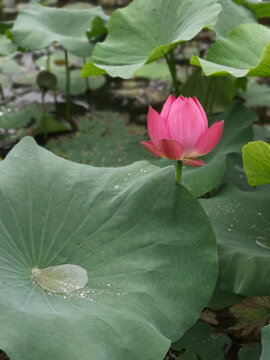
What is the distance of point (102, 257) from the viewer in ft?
3.59

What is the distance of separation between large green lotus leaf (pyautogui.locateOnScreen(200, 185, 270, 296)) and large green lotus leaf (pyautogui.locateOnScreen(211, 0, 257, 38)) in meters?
0.66

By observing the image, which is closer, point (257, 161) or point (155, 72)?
point (257, 161)

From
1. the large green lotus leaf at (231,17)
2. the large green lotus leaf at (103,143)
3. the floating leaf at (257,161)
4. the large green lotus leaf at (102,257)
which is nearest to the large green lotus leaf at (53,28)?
the large green lotus leaf at (103,143)

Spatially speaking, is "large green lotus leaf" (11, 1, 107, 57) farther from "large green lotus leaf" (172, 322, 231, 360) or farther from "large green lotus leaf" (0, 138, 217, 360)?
"large green lotus leaf" (172, 322, 231, 360)

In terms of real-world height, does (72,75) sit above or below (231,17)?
below

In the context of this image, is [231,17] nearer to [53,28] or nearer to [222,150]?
[222,150]

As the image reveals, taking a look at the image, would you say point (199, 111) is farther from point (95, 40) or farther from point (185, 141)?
point (95, 40)

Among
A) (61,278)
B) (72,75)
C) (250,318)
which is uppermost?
(61,278)

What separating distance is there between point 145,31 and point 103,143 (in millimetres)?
586

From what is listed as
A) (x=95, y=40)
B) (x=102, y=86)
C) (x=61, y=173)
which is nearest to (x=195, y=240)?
(x=61, y=173)

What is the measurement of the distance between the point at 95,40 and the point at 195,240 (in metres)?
1.26

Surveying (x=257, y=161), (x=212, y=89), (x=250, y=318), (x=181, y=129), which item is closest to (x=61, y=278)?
(x=181, y=129)

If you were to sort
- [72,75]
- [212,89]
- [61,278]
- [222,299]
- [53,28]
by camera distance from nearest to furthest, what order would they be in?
[61,278]
[222,299]
[53,28]
[212,89]
[72,75]

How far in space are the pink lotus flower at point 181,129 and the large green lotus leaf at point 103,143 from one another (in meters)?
0.93
